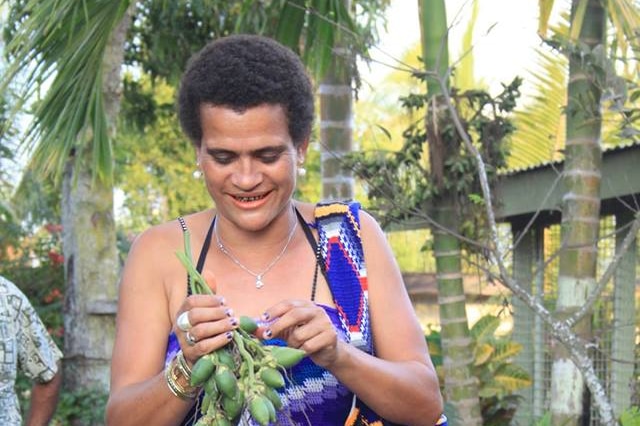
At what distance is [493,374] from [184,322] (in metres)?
6.06

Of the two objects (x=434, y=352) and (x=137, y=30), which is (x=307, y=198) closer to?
(x=137, y=30)

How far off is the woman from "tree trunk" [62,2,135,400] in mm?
5208

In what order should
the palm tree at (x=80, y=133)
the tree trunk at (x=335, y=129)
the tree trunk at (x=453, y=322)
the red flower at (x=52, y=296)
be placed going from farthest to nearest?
the red flower at (x=52, y=296) → the tree trunk at (x=335, y=129) → the tree trunk at (x=453, y=322) → the palm tree at (x=80, y=133)

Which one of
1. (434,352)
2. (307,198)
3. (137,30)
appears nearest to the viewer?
(434,352)

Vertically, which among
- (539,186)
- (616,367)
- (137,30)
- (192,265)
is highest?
(137,30)

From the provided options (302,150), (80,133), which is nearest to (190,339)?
A: (302,150)

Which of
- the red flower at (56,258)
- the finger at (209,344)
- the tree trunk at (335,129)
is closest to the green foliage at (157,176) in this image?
the red flower at (56,258)

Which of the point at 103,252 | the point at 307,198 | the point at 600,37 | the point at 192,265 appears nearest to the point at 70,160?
the point at 103,252

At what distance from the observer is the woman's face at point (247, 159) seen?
230 centimetres

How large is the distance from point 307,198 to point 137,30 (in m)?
10.6

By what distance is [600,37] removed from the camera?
18.7 feet

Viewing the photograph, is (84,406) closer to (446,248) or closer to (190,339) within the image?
(446,248)

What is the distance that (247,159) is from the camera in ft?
7.55

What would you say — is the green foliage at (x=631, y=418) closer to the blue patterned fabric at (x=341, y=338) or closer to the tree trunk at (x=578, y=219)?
the tree trunk at (x=578, y=219)
